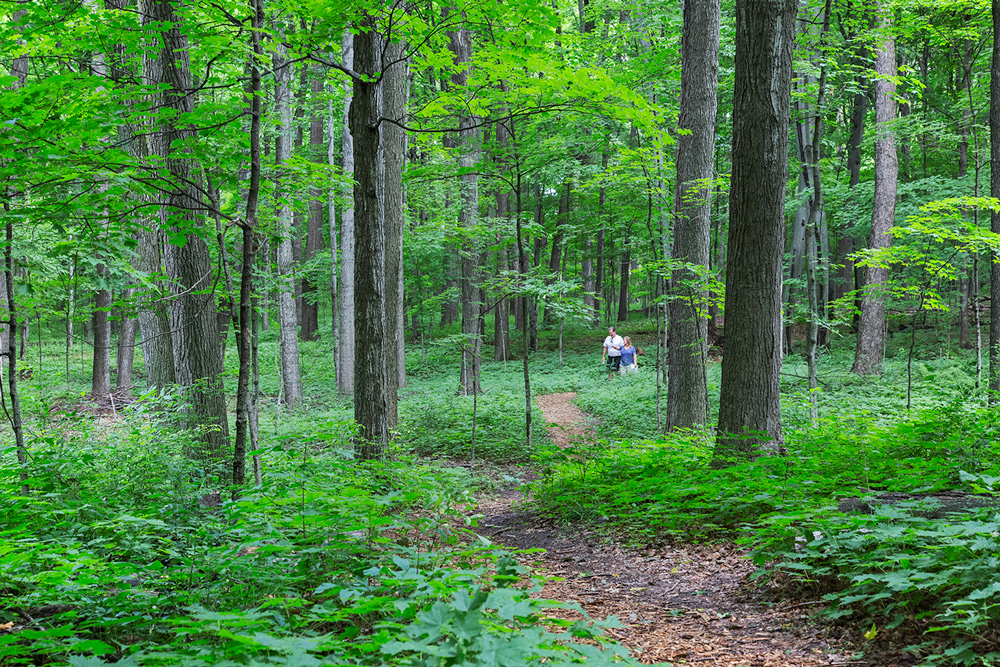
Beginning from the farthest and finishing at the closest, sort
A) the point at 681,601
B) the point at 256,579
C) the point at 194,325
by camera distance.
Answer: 1. the point at 194,325
2. the point at 681,601
3. the point at 256,579

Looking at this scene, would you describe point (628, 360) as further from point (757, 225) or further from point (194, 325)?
point (194, 325)

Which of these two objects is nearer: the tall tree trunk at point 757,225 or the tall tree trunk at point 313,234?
the tall tree trunk at point 757,225

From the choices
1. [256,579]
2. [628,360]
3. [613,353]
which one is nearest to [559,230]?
[613,353]

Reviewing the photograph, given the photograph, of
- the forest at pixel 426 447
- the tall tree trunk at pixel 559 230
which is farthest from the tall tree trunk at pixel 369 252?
the tall tree trunk at pixel 559 230

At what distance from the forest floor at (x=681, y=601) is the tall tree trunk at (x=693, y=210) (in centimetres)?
359

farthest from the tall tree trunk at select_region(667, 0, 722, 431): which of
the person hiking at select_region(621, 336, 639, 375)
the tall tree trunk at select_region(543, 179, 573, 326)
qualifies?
the tall tree trunk at select_region(543, 179, 573, 326)

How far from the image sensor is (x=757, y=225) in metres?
5.29

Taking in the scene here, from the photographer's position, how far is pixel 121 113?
14.6 ft

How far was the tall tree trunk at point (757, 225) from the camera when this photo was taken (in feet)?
17.1

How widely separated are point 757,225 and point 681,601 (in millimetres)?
3362

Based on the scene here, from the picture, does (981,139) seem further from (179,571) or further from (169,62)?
(179,571)

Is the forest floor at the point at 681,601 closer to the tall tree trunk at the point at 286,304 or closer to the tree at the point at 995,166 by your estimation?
the tree at the point at 995,166

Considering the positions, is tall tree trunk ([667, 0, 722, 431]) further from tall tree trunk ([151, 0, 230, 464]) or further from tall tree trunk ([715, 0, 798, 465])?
tall tree trunk ([151, 0, 230, 464])

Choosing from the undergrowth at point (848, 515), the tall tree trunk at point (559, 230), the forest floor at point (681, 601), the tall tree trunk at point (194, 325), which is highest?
the tall tree trunk at point (559, 230)
